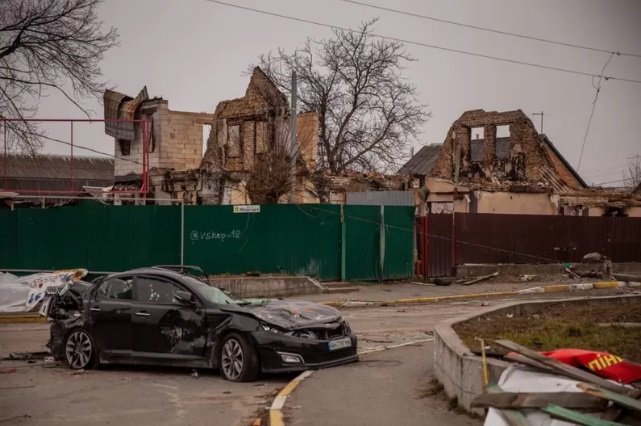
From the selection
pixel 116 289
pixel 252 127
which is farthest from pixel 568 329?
pixel 252 127

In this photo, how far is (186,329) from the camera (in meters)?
12.3

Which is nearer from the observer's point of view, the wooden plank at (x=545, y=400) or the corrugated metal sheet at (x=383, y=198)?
the wooden plank at (x=545, y=400)

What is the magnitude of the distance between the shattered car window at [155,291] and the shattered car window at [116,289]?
7.1 inches

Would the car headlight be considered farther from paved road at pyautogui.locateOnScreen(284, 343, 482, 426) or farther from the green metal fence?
the green metal fence

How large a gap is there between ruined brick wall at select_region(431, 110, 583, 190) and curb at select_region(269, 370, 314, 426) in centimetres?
3372

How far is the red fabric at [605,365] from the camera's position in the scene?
264 inches

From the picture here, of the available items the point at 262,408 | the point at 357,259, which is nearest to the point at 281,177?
the point at 357,259

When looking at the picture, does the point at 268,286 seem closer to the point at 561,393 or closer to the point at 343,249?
A: the point at 343,249

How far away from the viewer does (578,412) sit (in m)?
6.12

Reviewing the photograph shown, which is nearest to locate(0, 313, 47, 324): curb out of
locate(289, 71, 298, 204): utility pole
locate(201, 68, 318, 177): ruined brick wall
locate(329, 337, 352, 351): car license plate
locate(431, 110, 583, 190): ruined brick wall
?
locate(289, 71, 298, 204): utility pole

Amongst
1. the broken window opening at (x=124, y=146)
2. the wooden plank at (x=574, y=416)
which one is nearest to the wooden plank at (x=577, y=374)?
the wooden plank at (x=574, y=416)

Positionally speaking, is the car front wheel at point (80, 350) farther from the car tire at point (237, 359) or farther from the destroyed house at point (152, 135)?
the destroyed house at point (152, 135)

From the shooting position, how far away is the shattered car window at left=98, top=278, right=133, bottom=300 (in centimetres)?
1313

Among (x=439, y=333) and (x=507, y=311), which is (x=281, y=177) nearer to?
(x=507, y=311)
